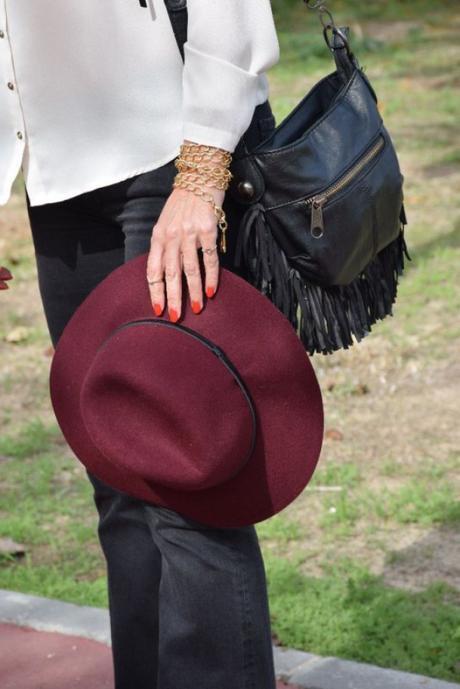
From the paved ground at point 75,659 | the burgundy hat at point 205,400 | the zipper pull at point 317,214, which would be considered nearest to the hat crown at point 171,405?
the burgundy hat at point 205,400

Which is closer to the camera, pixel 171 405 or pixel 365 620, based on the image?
pixel 171 405

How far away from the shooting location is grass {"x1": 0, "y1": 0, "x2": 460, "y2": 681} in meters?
3.31

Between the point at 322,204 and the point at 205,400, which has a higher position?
the point at 322,204

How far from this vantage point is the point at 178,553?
7.51ft

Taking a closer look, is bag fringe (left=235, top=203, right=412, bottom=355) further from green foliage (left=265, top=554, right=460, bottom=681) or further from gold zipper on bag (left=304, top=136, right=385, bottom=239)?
green foliage (left=265, top=554, right=460, bottom=681)

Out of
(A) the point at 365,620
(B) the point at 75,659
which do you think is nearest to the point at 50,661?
(B) the point at 75,659

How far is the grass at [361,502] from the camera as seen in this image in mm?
3312

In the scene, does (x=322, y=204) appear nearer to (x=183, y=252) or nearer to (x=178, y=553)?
(x=183, y=252)

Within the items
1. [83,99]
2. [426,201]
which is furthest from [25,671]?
[426,201]

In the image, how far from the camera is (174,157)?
2.28m

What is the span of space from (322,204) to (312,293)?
0.17 m

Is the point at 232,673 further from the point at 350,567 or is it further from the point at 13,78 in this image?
the point at 350,567

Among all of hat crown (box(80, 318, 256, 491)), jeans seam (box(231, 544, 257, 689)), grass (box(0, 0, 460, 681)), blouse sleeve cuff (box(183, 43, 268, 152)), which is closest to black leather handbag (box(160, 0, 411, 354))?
blouse sleeve cuff (box(183, 43, 268, 152))

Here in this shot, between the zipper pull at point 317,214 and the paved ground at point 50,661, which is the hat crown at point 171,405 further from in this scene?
the paved ground at point 50,661
